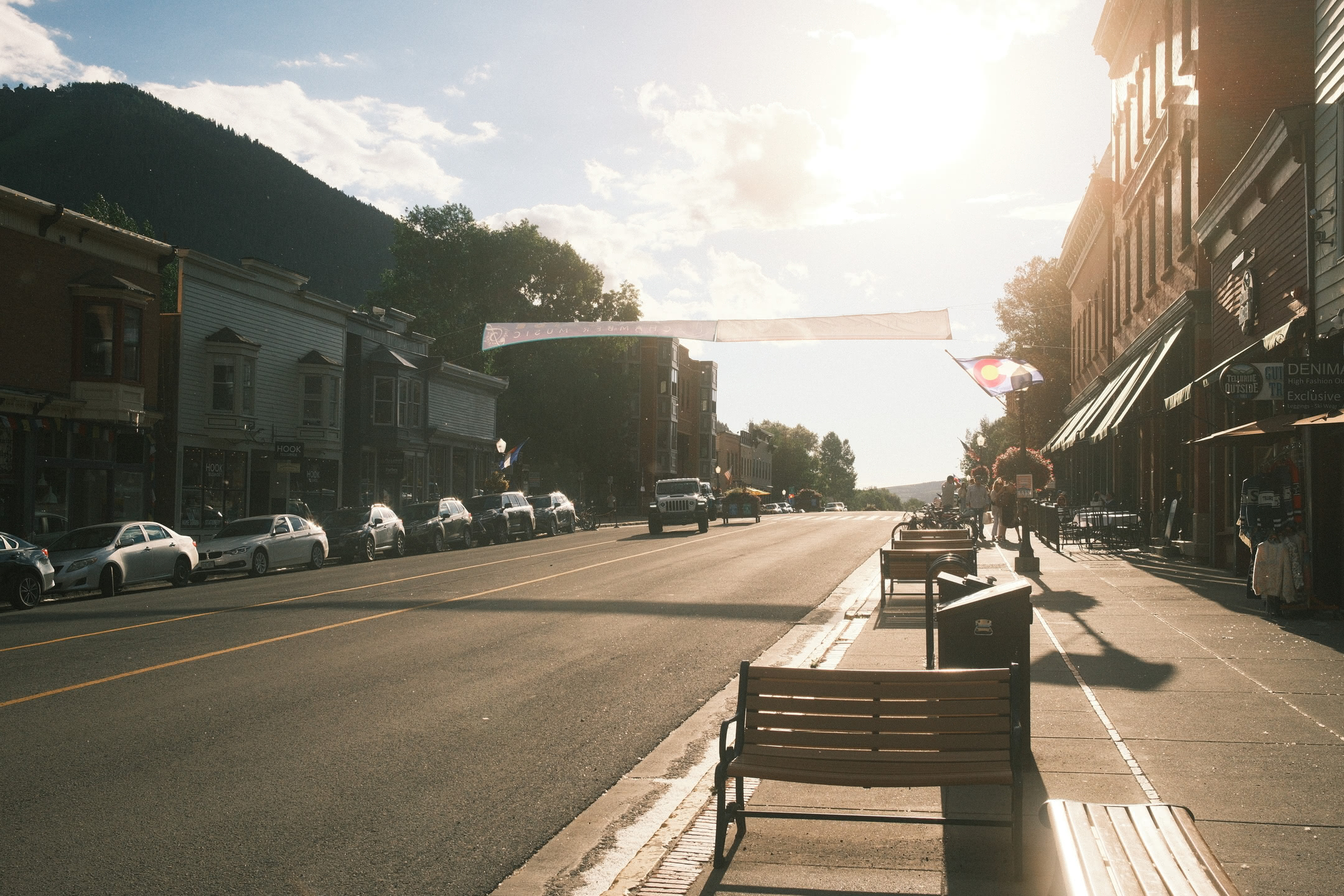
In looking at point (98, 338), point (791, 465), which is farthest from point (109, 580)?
point (791, 465)

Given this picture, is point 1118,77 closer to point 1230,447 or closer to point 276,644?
point 1230,447

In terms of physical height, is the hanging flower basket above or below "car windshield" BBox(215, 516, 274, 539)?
above

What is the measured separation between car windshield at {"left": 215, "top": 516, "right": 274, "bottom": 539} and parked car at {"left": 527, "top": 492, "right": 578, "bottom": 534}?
15977 mm

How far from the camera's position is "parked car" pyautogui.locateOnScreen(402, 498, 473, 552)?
3291 centimetres

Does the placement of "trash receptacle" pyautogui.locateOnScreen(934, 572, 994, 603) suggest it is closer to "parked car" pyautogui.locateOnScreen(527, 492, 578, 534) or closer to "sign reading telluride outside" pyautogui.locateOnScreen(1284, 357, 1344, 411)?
"sign reading telluride outside" pyautogui.locateOnScreen(1284, 357, 1344, 411)

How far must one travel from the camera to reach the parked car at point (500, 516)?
37.8m

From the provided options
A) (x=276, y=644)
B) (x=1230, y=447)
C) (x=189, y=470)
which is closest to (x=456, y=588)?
(x=276, y=644)

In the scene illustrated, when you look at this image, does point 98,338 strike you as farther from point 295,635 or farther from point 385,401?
point 295,635

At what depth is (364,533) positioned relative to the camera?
30.1 metres

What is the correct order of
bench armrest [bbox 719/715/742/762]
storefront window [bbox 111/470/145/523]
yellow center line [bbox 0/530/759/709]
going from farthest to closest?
storefront window [bbox 111/470/145/523] < yellow center line [bbox 0/530/759/709] < bench armrest [bbox 719/715/742/762]

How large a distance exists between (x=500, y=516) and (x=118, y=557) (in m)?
18.4

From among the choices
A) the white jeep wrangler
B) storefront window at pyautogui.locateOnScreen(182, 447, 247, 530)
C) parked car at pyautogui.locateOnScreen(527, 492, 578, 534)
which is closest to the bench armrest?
storefront window at pyautogui.locateOnScreen(182, 447, 247, 530)

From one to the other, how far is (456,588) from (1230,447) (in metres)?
14.1

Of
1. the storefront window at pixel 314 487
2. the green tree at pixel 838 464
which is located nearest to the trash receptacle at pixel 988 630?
the storefront window at pixel 314 487
